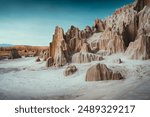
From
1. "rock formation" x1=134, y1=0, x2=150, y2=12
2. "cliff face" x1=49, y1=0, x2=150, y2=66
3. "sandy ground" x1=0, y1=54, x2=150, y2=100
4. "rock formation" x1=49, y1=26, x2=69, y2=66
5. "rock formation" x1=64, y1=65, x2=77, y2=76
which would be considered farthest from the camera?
"rock formation" x1=134, y1=0, x2=150, y2=12

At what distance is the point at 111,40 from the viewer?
10102mm

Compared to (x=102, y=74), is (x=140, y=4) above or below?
above

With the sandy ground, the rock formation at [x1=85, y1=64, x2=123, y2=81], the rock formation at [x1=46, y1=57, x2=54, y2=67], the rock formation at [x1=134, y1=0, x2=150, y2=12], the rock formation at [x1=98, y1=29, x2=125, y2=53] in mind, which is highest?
the rock formation at [x1=134, y1=0, x2=150, y2=12]

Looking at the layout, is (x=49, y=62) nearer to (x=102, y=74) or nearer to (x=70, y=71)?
(x=70, y=71)

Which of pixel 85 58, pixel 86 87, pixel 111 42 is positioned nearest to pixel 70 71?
pixel 85 58

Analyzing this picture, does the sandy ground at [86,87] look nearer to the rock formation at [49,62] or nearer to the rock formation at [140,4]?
the rock formation at [49,62]

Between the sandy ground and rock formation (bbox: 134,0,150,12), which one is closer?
the sandy ground

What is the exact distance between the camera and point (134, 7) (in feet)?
41.1

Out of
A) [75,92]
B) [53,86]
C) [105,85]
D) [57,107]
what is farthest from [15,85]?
[57,107]

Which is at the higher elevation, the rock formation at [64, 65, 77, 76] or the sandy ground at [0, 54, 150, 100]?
the rock formation at [64, 65, 77, 76]

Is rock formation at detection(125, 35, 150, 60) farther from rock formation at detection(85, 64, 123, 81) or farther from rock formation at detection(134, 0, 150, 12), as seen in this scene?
rock formation at detection(134, 0, 150, 12)

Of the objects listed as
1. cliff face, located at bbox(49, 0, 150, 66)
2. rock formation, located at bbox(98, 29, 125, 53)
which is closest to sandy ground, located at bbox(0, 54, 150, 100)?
cliff face, located at bbox(49, 0, 150, 66)

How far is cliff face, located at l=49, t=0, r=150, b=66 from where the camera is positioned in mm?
9125

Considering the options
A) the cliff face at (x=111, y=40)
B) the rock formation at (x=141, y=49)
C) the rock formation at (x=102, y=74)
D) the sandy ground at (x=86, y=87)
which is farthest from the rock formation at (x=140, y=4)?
the rock formation at (x=102, y=74)
